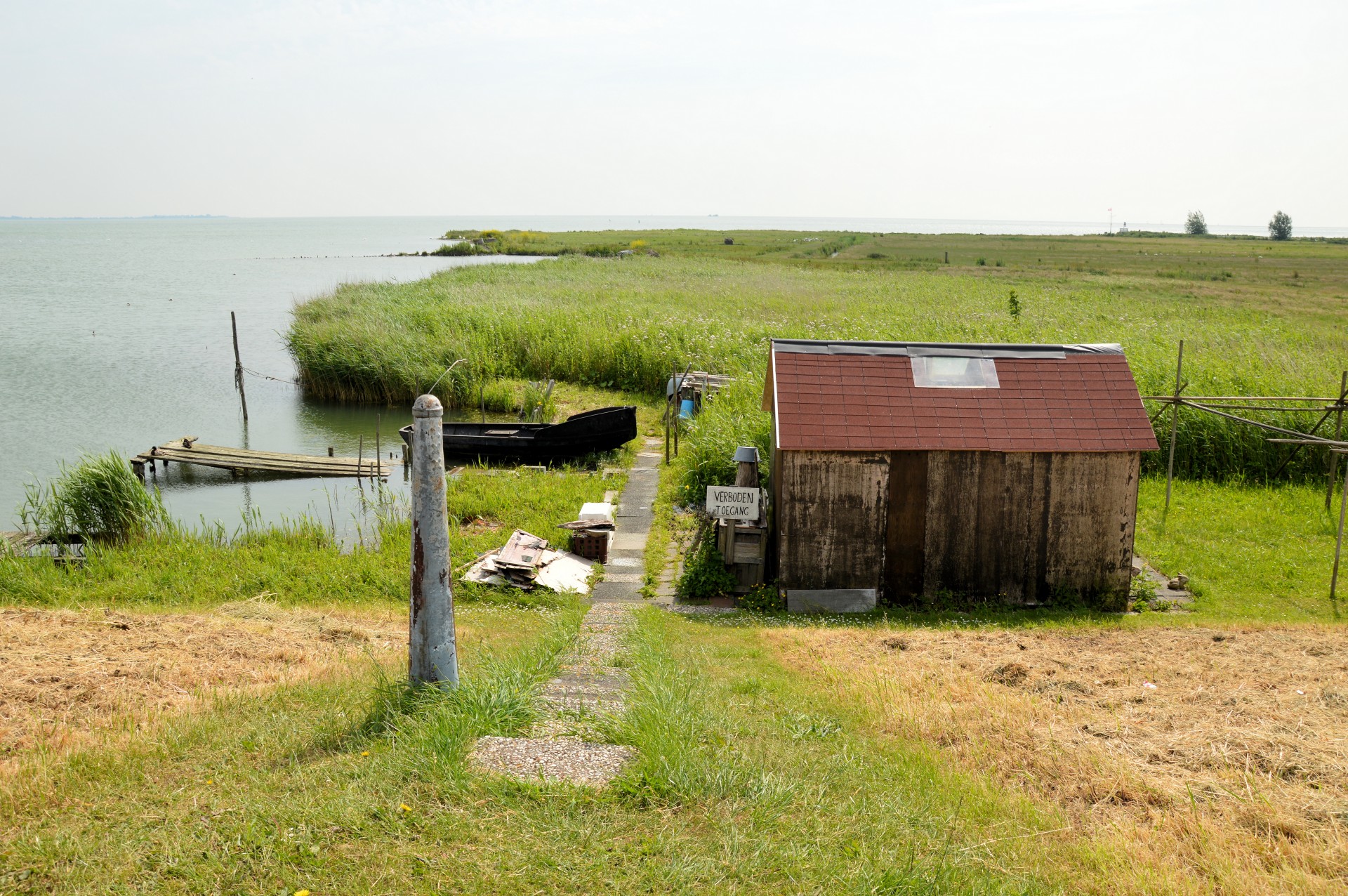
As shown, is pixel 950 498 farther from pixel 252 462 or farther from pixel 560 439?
pixel 252 462

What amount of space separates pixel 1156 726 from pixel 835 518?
6.37m

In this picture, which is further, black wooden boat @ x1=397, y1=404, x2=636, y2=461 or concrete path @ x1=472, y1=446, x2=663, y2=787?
black wooden boat @ x1=397, y1=404, x2=636, y2=461

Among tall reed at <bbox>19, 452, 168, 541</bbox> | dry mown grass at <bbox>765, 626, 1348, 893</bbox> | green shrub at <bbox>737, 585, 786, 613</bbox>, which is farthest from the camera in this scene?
tall reed at <bbox>19, 452, 168, 541</bbox>

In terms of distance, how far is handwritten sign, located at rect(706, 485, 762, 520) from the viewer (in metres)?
14.0

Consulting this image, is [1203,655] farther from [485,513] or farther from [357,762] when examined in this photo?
[485,513]

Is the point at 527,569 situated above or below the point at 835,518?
below

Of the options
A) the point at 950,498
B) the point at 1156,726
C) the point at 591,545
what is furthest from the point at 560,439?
the point at 1156,726

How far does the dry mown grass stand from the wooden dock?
1535 centimetres

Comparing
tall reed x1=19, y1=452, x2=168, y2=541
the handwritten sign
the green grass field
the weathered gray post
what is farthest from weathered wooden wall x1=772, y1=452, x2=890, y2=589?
tall reed x1=19, y1=452, x2=168, y2=541

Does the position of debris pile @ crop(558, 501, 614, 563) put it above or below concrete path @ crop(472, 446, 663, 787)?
below

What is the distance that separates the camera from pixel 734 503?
1404cm

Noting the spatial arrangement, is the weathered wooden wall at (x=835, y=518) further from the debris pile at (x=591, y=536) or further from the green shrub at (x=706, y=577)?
the debris pile at (x=591, y=536)

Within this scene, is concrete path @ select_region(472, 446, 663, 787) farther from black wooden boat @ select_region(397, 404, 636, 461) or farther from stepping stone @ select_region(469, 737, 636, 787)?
black wooden boat @ select_region(397, 404, 636, 461)

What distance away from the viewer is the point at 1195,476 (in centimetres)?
1983
